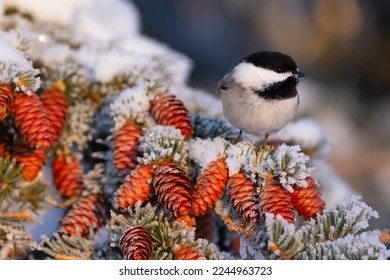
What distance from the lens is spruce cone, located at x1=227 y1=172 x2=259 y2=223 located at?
39.9 inches

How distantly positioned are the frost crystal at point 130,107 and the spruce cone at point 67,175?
15 cm

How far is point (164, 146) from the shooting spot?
1.10 m

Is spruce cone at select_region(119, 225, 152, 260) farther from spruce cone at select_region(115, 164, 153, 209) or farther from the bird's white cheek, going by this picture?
the bird's white cheek


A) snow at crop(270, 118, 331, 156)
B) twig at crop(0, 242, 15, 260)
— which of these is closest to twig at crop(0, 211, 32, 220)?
twig at crop(0, 242, 15, 260)

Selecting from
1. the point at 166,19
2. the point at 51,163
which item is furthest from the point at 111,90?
the point at 166,19

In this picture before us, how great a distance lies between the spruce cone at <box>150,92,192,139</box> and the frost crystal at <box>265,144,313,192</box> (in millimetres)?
239

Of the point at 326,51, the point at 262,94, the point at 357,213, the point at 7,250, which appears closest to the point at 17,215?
the point at 7,250

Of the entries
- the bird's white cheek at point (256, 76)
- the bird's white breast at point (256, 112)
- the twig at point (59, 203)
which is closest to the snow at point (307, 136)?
the bird's white breast at point (256, 112)

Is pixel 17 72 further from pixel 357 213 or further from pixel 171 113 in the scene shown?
pixel 357 213

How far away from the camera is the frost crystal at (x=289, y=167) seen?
1.02 m

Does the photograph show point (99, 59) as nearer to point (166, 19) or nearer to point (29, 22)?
point (29, 22)

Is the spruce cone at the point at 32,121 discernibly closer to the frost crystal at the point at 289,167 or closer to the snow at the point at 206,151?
the snow at the point at 206,151

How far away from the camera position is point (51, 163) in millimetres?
1319
